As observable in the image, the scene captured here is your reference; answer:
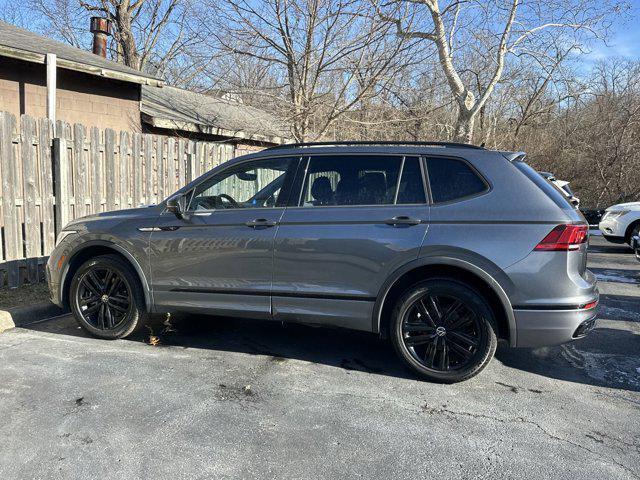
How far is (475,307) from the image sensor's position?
378 cm

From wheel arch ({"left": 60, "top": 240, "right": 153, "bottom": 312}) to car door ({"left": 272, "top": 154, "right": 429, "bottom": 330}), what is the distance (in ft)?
4.37

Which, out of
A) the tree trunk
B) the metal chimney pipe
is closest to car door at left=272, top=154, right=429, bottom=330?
the tree trunk

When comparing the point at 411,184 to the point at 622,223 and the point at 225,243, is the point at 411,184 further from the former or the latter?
the point at 622,223

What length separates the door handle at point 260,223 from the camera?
4.26 m

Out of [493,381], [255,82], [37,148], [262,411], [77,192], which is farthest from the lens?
[255,82]

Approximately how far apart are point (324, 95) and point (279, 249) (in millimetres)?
7963

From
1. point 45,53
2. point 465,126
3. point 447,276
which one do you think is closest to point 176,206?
point 447,276

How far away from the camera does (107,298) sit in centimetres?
482

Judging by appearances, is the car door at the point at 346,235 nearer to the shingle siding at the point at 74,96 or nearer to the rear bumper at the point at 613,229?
the shingle siding at the point at 74,96

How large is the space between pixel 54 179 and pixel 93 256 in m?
2.45

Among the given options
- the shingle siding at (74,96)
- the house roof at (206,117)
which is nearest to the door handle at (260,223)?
the shingle siding at (74,96)

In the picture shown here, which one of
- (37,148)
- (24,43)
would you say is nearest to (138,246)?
(37,148)

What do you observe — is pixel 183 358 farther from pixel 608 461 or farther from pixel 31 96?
pixel 31 96

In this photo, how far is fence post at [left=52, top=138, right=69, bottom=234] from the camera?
660cm
